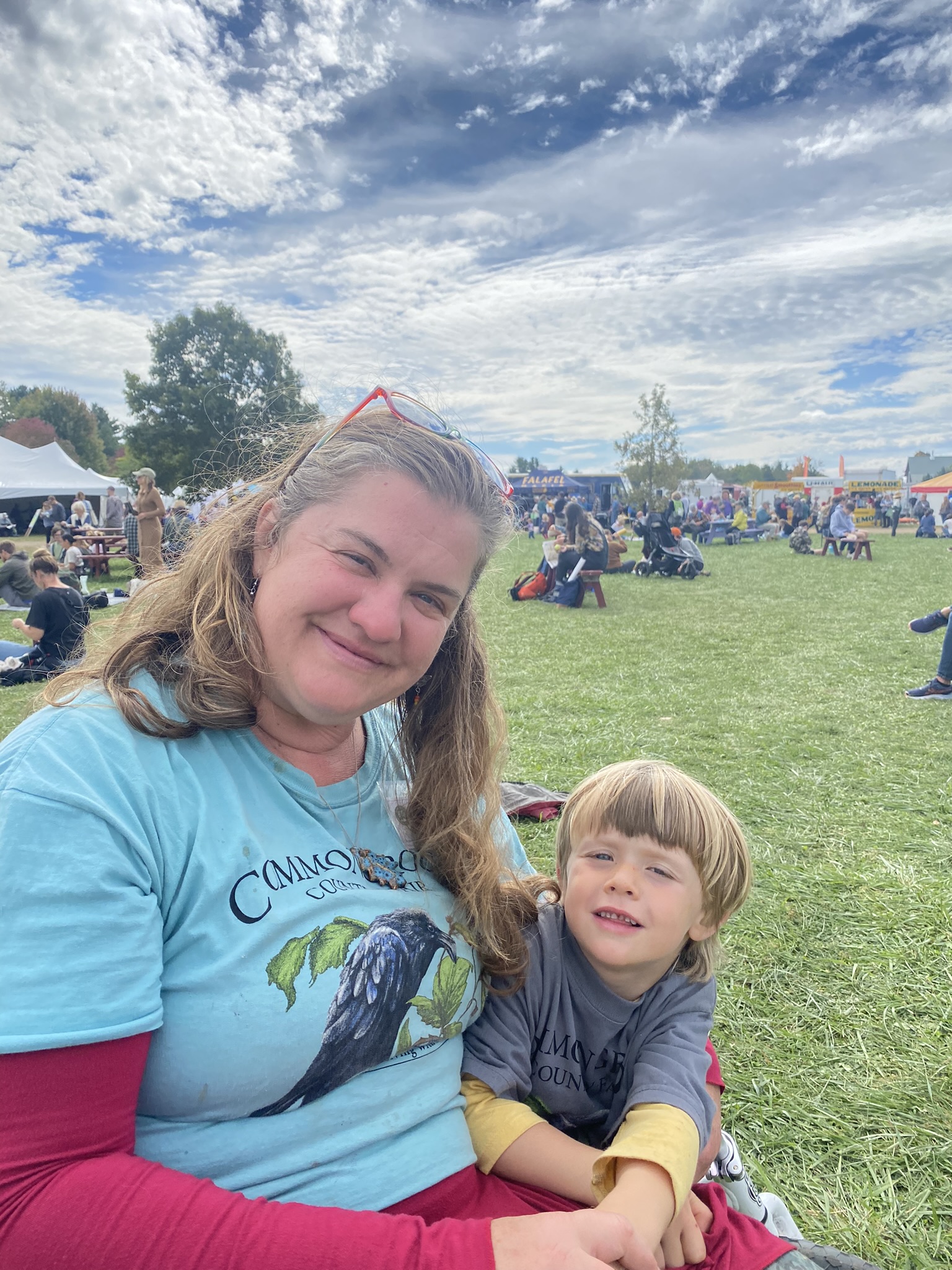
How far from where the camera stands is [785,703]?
7.12m

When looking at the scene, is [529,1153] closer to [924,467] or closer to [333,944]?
[333,944]

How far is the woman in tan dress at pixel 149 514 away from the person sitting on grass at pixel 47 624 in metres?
4.71

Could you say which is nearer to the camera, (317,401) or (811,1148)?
(317,401)

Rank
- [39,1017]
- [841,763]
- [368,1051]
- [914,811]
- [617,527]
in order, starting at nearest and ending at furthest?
1. [39,1017]
2. [368,1051]
3. [914,811]
4. [841,763]
5. [617,527]

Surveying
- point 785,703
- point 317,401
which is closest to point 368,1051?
point 317,401

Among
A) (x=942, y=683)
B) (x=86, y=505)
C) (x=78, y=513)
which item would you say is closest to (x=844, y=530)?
(x=942, y=683)

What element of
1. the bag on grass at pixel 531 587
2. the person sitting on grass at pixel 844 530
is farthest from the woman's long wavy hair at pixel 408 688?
the person sitting on grass at pixel 844 530

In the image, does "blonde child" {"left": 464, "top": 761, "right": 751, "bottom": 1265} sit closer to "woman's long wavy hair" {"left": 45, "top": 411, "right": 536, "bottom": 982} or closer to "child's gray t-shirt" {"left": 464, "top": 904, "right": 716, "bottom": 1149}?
"child's gray t-shirt" {"left": 464, "top": 904, "right": 716, "bottom": 1149}

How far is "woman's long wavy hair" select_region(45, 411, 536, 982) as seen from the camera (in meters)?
1.29

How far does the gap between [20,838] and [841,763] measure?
17.9 feet

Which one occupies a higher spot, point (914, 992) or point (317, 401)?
point (317, 401)

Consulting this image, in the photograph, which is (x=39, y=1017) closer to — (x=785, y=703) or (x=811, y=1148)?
(x=811, y=1148)

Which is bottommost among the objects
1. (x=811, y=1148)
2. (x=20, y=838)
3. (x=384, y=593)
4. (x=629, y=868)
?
(x=811, y=1148)

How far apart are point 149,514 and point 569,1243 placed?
1394 cm
